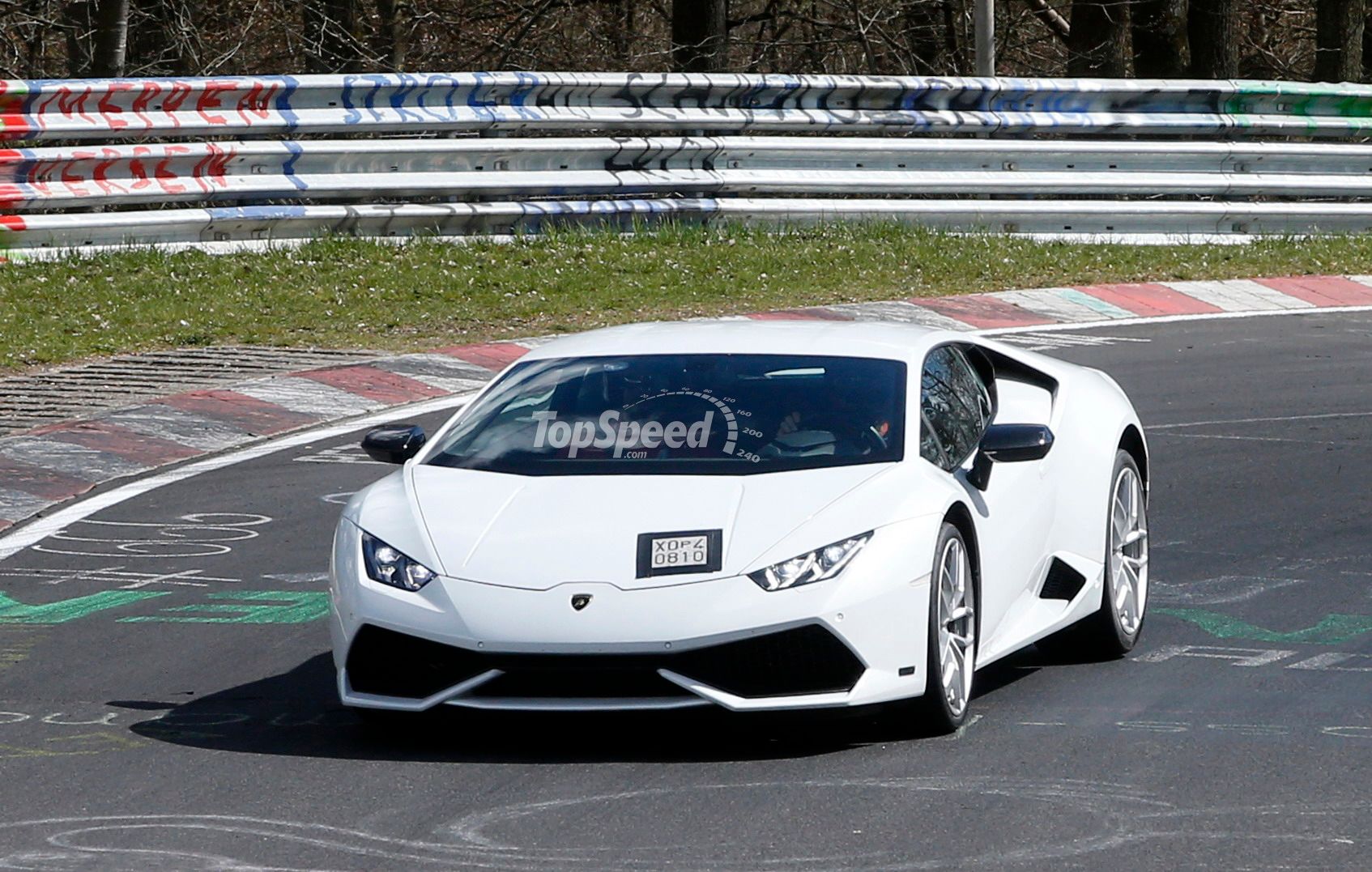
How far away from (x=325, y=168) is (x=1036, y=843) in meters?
12.2

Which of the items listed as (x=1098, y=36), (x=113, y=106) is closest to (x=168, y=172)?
(x=113, y=106)

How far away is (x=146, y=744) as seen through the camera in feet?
20.4

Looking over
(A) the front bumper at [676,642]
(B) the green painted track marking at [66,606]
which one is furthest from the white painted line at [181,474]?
(A) the front bumper at [676,642]

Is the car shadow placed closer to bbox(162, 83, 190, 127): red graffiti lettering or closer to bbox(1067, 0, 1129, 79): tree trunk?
bbox(162, 83, 190, 127): red graffiti lettering

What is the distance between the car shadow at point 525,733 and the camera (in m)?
6.00

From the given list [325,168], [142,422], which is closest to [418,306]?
[325,168]

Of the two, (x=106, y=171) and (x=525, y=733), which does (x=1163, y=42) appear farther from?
(x=525, y=733)

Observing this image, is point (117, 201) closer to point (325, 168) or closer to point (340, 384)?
point (325, 168)

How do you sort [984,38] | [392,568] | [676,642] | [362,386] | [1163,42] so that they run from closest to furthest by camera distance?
[676,642] → [392,568] → [362,386] → [984,38] → [1163,42]

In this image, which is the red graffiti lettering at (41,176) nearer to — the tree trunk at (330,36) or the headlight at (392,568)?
the headlight at (392,568)

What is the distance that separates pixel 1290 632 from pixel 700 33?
22455mm

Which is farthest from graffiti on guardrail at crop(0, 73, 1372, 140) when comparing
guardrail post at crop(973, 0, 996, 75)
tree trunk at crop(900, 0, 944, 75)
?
tree trunk at crop(900, 0, 944, 75)

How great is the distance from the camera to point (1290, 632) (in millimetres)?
7414

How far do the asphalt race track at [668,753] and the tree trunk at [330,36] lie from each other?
1885cm
